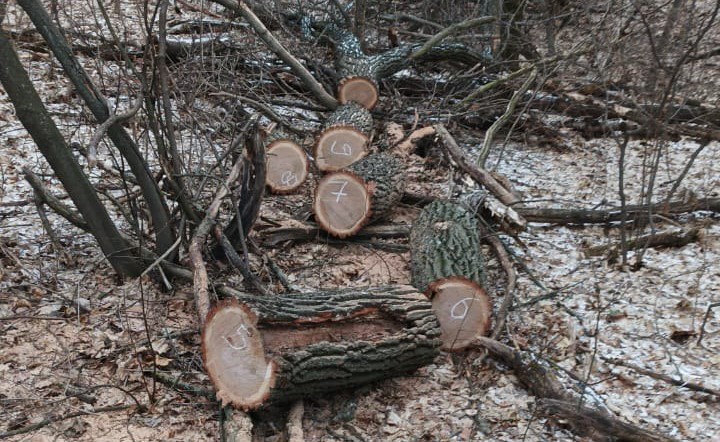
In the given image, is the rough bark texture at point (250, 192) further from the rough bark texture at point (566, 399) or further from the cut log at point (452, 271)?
the rough bark texture at point (566, 399)

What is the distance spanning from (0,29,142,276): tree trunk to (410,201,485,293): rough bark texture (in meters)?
2.01

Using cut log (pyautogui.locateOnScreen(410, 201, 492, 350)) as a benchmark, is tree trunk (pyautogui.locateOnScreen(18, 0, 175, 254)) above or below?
above

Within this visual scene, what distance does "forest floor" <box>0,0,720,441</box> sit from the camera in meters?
3.28

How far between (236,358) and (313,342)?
17.4 inches

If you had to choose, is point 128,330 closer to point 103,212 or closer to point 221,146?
point 103,212

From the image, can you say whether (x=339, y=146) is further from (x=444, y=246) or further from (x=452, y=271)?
(x=452, y=271)

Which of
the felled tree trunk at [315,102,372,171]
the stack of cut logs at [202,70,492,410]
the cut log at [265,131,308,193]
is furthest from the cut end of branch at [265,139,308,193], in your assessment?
the stack of cut logs at [202,70,492,410]

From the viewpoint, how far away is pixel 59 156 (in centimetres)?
379

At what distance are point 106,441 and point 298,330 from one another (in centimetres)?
112

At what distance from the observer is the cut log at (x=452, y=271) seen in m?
3.88

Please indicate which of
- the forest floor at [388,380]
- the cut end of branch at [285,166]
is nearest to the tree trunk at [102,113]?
the forest floor at [388,380]

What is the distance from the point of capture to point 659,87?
19.1 ft

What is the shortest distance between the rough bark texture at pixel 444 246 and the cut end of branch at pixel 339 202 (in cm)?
50

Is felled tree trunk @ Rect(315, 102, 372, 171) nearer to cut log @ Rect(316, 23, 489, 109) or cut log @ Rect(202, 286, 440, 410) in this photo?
cut log @ Rect(316, 23, 489, 109)
